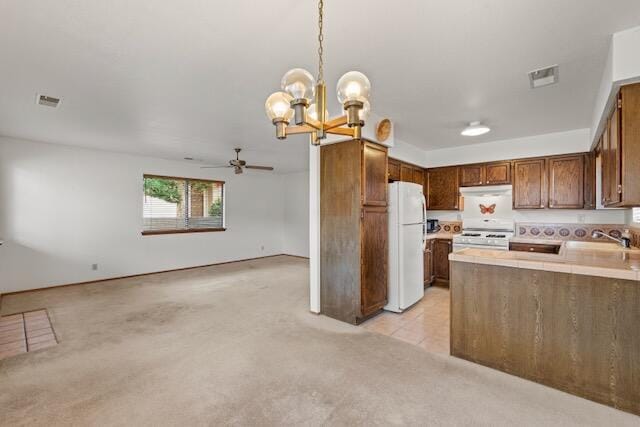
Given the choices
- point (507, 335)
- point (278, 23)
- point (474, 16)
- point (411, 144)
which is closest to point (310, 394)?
point (507, 335)

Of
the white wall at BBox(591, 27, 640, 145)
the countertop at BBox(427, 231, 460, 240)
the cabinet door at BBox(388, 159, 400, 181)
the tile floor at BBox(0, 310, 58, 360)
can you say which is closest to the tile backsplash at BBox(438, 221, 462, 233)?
the countertop at BBox(427, 231, 460, 240)

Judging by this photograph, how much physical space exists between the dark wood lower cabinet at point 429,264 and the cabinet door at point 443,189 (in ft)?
2.36

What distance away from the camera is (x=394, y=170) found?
14.9 ft

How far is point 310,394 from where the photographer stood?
219 cm

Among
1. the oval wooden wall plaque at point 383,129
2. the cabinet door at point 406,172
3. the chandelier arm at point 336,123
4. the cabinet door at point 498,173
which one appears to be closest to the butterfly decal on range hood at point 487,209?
the cabinet door at point 498,173

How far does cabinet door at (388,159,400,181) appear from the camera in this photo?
4.44 m

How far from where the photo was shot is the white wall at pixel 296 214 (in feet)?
27.4

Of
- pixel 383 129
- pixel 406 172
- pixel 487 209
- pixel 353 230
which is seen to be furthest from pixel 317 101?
pixel 487 209

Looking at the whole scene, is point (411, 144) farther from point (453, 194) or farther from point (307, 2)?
point (307, 2)

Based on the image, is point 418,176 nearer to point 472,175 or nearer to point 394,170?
point 472,175

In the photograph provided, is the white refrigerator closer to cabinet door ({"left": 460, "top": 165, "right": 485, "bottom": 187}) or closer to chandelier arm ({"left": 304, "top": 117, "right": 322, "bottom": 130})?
cabinet door ({"left": 460, "top": 165, "right": 485, "bottom": 187})

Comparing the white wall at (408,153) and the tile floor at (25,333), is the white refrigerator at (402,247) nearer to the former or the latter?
the white wall at (408,153)

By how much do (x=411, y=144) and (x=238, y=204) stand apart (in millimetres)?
4687

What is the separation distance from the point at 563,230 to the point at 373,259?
3106mm
